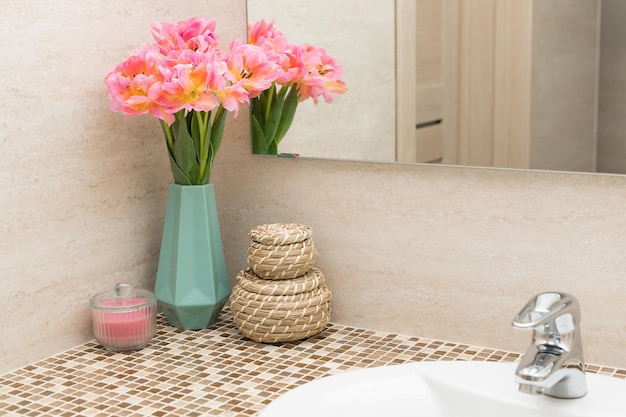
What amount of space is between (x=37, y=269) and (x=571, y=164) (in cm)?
77

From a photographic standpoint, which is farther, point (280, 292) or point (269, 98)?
point (269, 98)

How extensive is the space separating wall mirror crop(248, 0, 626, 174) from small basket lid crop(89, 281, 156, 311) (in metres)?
0.33

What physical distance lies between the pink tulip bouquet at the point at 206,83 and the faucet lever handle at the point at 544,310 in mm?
545

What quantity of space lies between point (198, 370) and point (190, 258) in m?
0.20

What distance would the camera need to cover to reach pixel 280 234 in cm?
134

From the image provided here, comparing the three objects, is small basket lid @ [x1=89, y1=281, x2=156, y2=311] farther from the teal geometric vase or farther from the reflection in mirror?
the reflection in mirror

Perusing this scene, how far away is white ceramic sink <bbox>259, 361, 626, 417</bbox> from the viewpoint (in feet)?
3.37

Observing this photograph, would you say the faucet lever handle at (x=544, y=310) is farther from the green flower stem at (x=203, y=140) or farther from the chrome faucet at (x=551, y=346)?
the green flower stem at (x=203, y=140)

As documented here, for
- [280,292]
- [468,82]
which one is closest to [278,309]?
[280,292]

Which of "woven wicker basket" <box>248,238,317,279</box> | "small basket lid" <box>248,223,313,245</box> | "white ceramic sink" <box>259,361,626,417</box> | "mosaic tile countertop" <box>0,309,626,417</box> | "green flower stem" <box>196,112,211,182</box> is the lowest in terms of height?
"mosaic tile countertop" <box>0,309,626,417</box>

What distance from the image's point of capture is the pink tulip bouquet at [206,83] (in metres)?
1.29

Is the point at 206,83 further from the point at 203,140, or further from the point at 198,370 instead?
the point at 198,370

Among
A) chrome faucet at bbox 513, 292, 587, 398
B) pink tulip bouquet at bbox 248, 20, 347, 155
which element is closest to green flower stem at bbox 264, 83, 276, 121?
pink tulip bouquet at bbox 248, 20, 347, 155

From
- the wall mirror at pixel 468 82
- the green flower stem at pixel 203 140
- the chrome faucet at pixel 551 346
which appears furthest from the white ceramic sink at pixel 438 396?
the green flower stem at pixel 203 140
